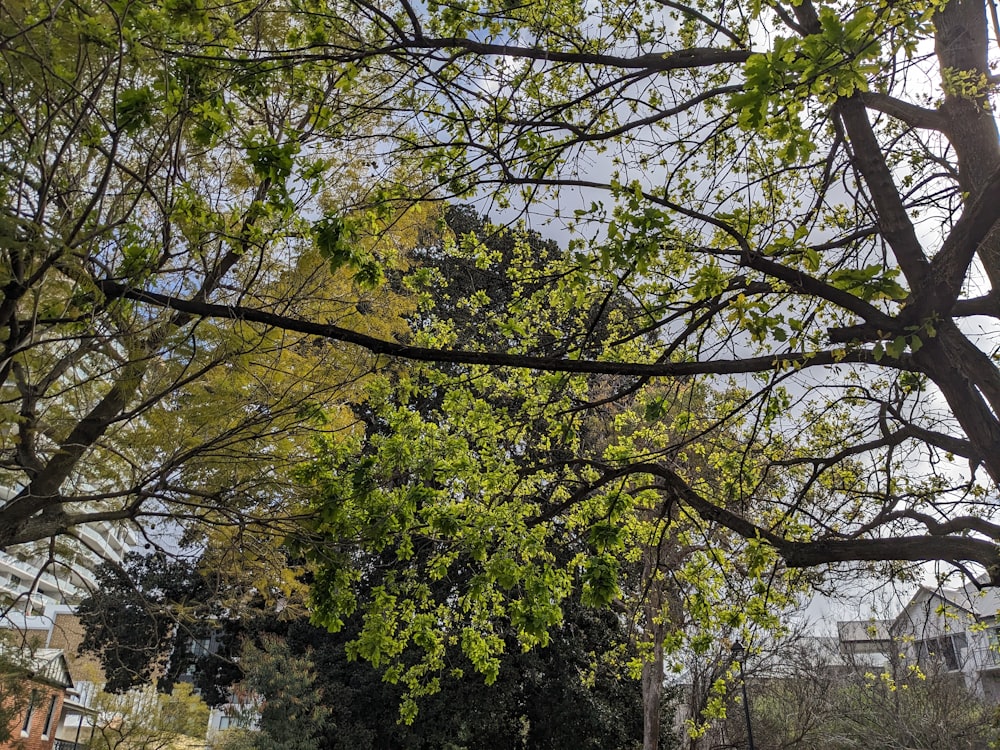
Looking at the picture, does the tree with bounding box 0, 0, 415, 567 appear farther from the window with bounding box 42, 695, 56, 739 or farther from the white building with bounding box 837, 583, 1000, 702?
the window with bounding box 42, 695, 56, 739

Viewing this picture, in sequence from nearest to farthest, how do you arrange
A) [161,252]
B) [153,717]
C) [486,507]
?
1. [161,252]
2. [486,507]
3. [153,717]

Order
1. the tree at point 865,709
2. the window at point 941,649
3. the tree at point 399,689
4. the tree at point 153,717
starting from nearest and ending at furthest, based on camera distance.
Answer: the tree at point 153,717
the window at point 941,649
the tree at point 865,709
the tree at point 399,689

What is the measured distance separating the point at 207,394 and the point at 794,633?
12.9 metres

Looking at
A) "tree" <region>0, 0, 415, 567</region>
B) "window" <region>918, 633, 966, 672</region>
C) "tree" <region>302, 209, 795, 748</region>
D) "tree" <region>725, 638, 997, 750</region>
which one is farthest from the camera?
"tree" <region>725, 638, 997, 750</region>

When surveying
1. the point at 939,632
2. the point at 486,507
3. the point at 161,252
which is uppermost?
the point at 161,252

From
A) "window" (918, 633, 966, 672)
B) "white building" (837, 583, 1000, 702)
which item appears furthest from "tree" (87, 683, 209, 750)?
"window" (918, 633, 966, 672)

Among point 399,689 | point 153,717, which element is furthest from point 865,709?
point 153,717

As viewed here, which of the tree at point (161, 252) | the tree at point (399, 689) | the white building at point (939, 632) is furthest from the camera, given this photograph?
the tree at point (399, 689)

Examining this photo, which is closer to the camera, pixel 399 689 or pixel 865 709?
pixel 399 689

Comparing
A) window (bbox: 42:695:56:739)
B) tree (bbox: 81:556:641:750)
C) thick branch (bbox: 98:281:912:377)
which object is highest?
thick branch (bbox: 98:281:912:377)

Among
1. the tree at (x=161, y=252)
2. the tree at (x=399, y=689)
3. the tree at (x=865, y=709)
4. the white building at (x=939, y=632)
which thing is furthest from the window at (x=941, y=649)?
the tree at (x=161, y=252)

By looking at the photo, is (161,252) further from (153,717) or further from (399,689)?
(399,689)

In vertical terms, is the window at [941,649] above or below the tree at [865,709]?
above

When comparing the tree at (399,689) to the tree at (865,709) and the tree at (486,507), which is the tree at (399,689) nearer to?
the tree at (865,709)
